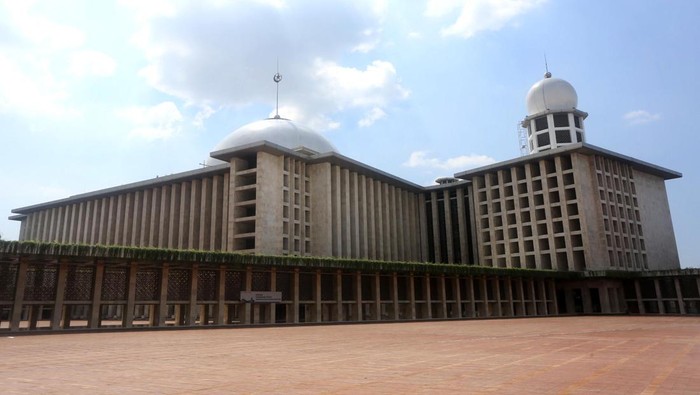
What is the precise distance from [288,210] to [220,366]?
134 feet

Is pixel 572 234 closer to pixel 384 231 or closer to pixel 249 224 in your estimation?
pixel 384 231

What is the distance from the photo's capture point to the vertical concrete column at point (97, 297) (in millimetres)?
26109

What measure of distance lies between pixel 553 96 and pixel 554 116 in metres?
2.71

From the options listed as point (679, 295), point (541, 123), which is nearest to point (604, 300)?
point (679, 295)

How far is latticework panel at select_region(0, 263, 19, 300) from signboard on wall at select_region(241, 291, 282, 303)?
1215 cm

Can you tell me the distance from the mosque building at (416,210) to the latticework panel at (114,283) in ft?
57.0

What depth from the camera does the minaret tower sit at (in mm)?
69312

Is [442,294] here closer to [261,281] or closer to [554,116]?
[261,281]

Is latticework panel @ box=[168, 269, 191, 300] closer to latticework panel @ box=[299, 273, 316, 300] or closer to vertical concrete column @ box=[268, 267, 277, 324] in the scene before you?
vertical concrete column @ box=[268, 267, 277, 324]

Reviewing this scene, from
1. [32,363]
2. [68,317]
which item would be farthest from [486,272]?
[32,363]

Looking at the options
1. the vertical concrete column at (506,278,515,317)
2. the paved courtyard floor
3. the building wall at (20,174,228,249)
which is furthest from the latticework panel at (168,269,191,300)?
the vertical concrete column at (506,278,515,317)

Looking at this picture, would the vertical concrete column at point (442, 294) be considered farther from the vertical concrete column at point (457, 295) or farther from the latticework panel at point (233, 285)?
the latticework panel at point (233, 285)

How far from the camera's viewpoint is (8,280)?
84.3 ft

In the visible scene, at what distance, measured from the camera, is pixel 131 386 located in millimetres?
7414
